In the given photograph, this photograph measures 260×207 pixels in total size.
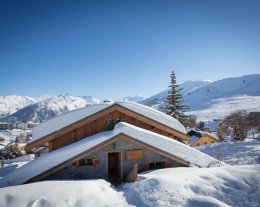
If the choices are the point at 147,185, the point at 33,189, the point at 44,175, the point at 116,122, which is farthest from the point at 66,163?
the point at 116,122

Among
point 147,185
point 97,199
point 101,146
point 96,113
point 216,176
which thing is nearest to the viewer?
point 97,199

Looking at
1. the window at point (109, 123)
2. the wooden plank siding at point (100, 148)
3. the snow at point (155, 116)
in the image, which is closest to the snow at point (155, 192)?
the wooden plank siding at point (100, 148)

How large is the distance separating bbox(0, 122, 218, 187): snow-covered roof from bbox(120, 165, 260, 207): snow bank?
325cm

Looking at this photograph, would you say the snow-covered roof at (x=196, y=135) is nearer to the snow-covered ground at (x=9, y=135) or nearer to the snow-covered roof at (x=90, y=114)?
the snow-covered roof at (x=90, y=114)

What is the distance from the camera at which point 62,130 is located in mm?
21062

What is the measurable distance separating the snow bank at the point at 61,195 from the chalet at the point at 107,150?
300 centimetres

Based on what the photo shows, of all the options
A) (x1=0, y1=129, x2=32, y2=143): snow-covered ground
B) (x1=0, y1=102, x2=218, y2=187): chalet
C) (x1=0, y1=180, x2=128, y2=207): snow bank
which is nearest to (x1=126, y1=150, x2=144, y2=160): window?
(x1=0, y1=102, x2=218, y2=187): chalet

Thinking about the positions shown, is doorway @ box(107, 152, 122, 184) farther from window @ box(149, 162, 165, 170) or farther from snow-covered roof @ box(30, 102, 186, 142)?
snow-covered roof @ box(30, 102, 186, 142)

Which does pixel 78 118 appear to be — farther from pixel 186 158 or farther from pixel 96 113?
pixel 186 158

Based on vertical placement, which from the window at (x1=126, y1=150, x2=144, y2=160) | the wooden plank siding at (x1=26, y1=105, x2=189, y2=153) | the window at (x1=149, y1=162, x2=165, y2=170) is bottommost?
the window at (x1=149, y1=162, x2=165, y2=170)

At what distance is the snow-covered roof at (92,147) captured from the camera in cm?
1686

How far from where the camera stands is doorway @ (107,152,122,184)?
61.9 feet

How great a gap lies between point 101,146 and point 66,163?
8.42 feet

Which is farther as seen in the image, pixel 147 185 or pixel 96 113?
pixel 96 113
